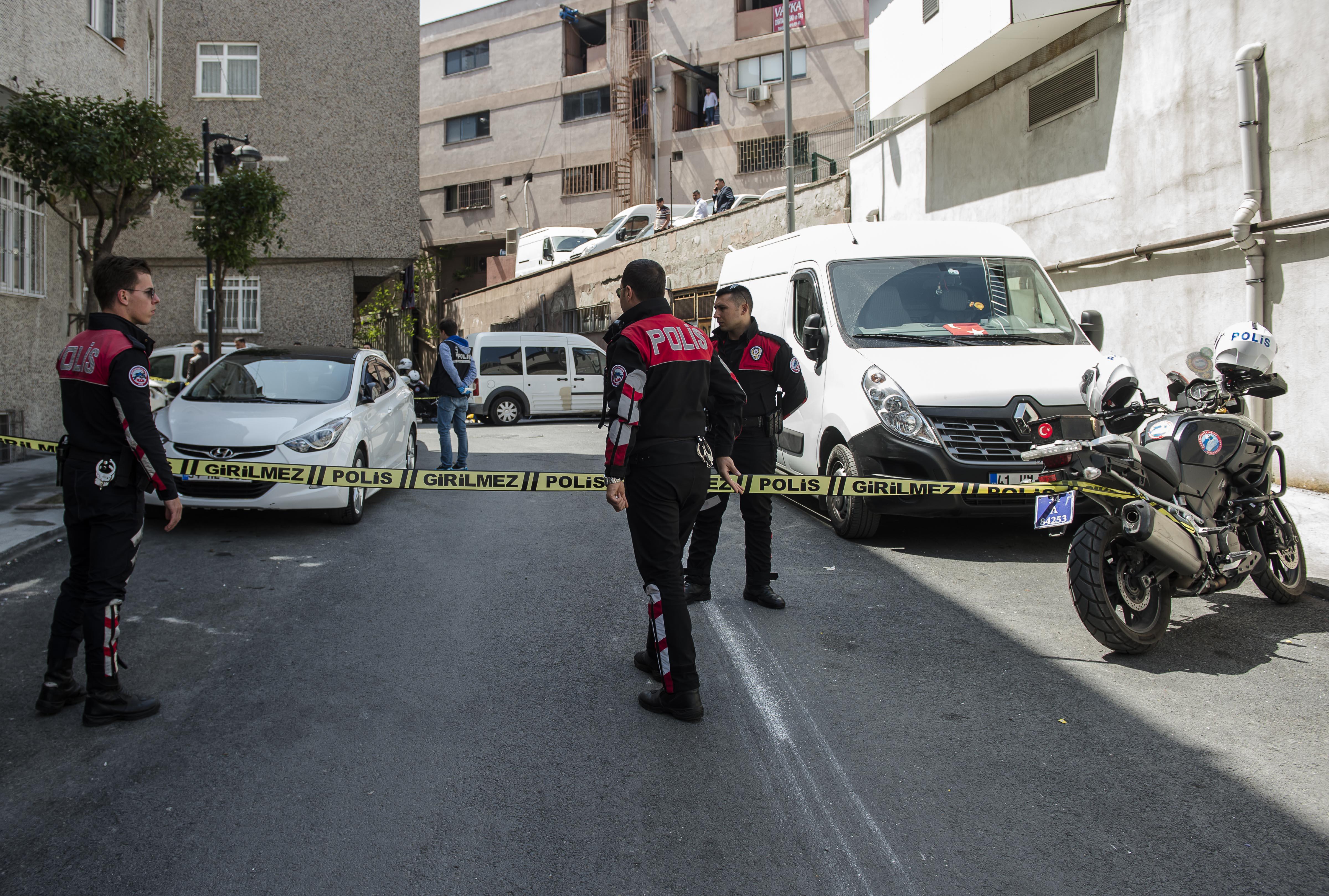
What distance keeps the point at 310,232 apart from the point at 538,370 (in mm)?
6898

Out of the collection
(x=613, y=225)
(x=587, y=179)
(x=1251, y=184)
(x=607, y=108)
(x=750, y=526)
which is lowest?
(x=750, y=526)

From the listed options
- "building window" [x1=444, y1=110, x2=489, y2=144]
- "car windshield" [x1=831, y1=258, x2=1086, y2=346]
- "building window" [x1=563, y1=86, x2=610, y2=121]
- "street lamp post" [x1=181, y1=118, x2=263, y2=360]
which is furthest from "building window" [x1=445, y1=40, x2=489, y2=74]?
"car windshield" [x1=831, y1=258, x2=1086, y2=346]

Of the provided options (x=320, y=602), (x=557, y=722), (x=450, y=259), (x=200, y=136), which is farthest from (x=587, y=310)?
(x=557, y=722)

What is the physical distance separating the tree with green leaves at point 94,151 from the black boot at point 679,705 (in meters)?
Answer: 9.64

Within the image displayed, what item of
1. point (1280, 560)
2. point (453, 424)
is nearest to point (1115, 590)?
point (1280, 560)

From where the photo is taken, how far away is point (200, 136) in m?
22.2

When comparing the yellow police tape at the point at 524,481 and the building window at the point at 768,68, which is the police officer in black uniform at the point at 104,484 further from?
the building window at the point at 768,68

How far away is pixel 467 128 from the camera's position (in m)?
46.6

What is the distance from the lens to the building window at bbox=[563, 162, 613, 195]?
42.8m

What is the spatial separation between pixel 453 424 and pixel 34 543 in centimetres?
515

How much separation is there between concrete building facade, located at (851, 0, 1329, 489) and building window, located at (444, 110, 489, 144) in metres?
31.6

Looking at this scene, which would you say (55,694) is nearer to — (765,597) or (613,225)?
(765,597)

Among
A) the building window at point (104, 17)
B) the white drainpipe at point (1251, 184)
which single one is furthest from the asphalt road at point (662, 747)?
the building window at point (104, 17)

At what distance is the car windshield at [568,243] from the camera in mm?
35031
